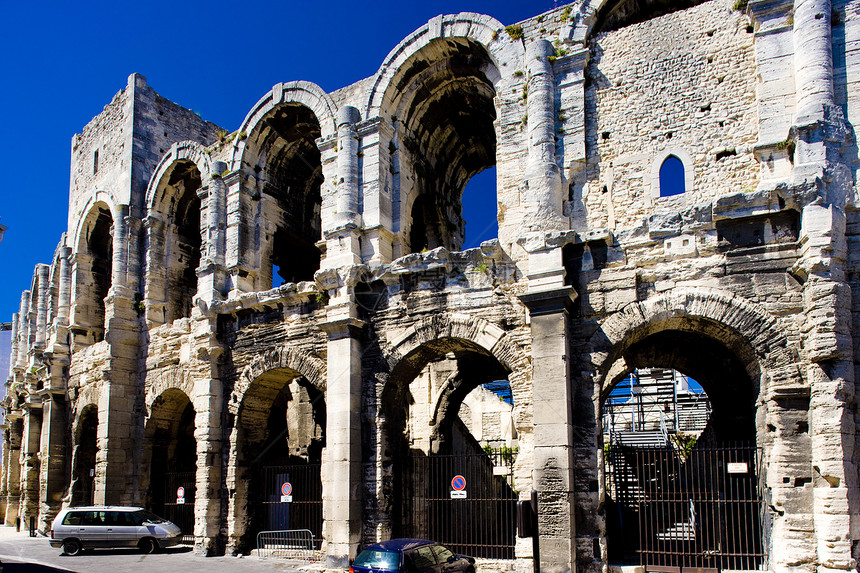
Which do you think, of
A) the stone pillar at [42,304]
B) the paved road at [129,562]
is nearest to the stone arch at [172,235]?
the paved road at [129,562]

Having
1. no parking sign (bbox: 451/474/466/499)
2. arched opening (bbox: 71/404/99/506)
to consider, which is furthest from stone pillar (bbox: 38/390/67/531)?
no parking sign (bbox: 451/474/466/499)

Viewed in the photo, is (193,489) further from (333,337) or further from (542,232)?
(542,232)

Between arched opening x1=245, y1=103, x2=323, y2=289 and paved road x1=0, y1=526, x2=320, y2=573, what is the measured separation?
229 inches

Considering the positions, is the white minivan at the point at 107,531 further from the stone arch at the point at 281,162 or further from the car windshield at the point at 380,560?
the car windshield at the point at 380,560

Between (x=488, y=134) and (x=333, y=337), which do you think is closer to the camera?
(x=333, y=337)

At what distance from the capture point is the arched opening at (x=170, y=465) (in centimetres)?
1658

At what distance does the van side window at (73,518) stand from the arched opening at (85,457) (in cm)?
391

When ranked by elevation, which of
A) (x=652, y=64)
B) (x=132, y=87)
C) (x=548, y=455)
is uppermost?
(x=132, y=87)

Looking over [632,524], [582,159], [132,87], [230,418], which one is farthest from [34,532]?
[582,159]

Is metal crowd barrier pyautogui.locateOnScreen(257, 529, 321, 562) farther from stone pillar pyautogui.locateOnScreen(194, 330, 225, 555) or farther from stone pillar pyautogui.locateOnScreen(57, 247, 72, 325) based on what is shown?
stone pillar pyautogui.locateOnScreen(57, 247, 72, 325)

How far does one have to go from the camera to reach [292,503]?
14.8 m

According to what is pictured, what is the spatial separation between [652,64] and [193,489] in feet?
44.8

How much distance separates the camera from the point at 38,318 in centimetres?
2369

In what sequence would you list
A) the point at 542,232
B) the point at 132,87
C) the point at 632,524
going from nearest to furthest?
1. the point at 542,232
2. the point at 632,524
3. the point at 132,87
